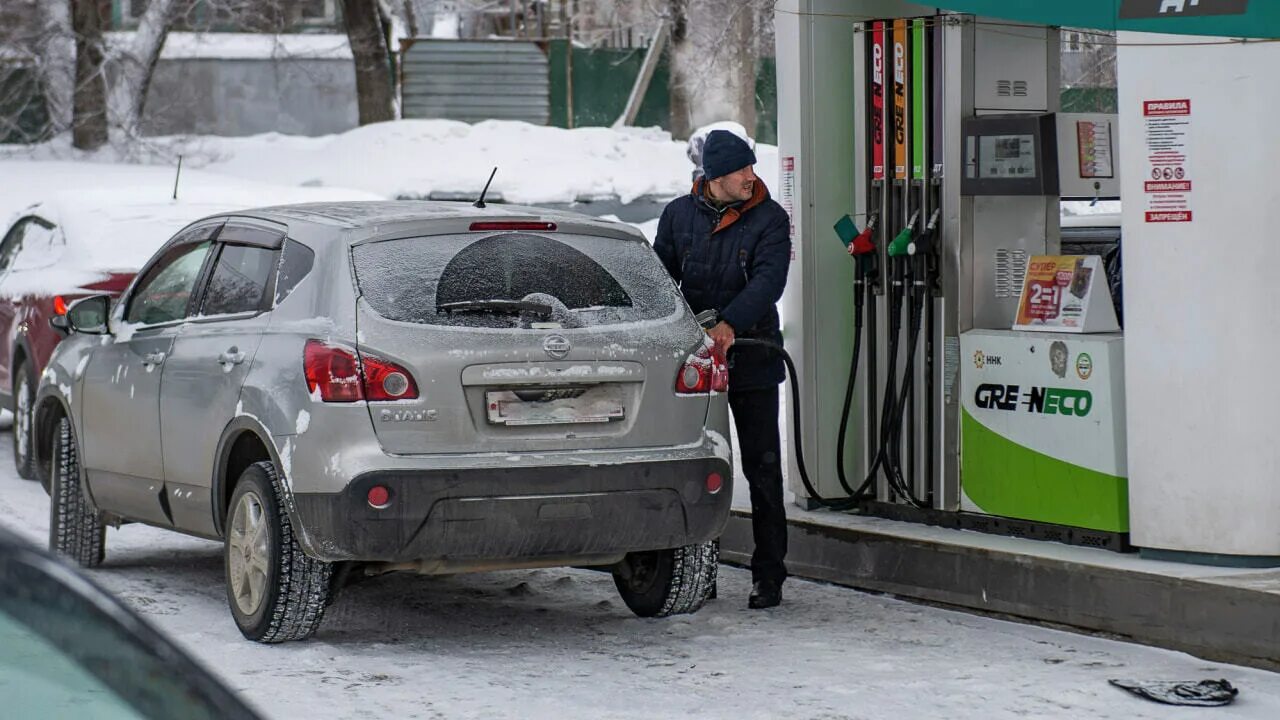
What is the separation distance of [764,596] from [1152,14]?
278 cm

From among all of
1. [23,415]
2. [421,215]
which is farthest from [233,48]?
[421,215]

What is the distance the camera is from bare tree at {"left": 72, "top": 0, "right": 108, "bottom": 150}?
2938 cm

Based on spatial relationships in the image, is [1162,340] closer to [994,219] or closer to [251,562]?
[994,219]

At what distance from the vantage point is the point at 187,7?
97.2ft

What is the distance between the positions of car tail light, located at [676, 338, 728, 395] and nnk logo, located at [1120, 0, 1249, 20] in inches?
78.9

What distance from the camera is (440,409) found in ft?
22.3

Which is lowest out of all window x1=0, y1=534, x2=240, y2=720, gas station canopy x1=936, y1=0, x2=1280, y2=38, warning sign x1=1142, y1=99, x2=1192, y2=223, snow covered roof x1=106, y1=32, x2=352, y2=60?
window x1=0, y1=534, x2=240, y2=720

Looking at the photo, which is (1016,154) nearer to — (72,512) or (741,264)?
(741,264)

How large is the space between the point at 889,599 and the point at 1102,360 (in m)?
1.36

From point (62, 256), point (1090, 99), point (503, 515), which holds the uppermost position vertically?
point (1090, 99)

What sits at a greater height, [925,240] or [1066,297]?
[925,240]

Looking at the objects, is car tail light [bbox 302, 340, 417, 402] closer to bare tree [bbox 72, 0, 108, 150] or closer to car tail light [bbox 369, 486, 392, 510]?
car tail light [bbox 369, 486, 392, 510]

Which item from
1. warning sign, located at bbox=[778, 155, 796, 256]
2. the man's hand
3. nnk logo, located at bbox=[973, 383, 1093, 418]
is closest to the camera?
the man's hand

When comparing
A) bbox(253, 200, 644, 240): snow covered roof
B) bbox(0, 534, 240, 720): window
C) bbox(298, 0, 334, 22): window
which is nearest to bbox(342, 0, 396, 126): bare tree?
bbox(298, 0, 334, 22): window
